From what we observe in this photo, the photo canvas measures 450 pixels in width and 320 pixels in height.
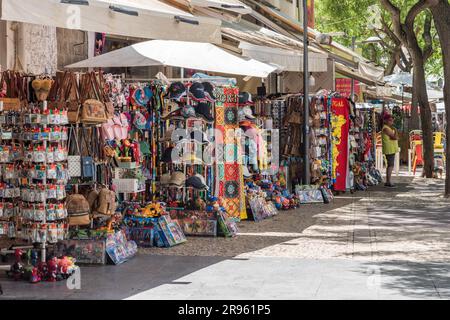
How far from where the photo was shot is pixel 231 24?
19.0 meters

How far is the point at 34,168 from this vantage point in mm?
10055

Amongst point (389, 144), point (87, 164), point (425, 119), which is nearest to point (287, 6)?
point (425, 119)

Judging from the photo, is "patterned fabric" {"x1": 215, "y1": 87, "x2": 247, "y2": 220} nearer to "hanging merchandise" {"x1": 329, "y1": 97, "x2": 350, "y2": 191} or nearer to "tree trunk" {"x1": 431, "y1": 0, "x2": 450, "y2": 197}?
"hanging merchandise" {"x1": 329, "y1": 97, "x2": 350, "y2": 191}

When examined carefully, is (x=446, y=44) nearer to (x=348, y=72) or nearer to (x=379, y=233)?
(x=348, y=72)

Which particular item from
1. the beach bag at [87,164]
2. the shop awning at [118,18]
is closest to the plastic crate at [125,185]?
the beach bag at [87,164]

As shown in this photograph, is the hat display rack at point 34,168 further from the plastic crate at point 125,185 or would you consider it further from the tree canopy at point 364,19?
the tree canopy at point 364,19

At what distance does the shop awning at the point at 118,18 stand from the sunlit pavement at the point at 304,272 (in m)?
2.69

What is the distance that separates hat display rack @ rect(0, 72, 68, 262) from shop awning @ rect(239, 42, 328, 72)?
698 centimetres

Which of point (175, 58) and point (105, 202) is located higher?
point (175, 58)

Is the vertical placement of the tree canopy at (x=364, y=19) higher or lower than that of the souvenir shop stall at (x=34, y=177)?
higher

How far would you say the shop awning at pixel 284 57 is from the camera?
1709cm

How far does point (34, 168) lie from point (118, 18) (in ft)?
7.71

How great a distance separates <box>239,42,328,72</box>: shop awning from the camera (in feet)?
56.1

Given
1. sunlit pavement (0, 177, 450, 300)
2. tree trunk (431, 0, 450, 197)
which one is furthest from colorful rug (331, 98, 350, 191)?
sunlit pavement (0, 177, 450, 300)
